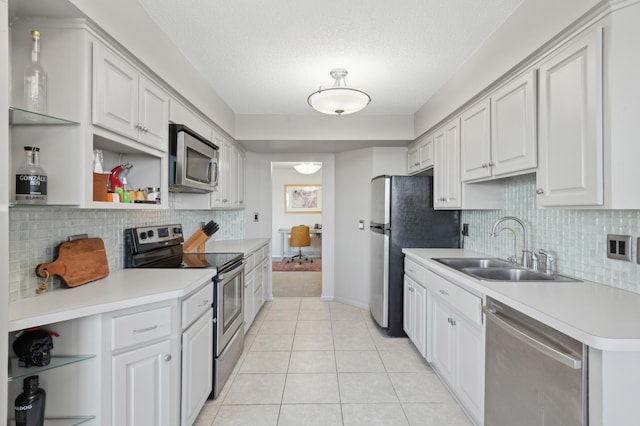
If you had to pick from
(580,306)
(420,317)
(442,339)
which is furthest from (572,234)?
(420,317)

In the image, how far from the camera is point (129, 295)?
A: 4.52 ft

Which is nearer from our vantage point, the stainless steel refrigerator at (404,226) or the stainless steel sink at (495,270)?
the stainless steel sink at (495,270)

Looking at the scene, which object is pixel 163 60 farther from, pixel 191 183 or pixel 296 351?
pixel 296 351

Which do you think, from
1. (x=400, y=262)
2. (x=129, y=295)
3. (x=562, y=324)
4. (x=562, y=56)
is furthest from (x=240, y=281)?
(x=562, y=56)

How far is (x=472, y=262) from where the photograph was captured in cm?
240

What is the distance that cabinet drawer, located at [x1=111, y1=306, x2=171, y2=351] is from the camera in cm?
131

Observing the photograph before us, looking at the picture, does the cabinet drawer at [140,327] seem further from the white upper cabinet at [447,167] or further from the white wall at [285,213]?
the white wall at [285,213]

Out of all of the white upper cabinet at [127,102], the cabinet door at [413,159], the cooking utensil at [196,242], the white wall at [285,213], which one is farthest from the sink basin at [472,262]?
the white wall at [285,213]

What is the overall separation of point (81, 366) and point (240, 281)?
142cm

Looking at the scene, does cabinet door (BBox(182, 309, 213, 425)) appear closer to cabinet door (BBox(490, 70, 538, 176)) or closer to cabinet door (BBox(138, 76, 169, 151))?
cabinet door (BBox(138, 76, 169, 151))

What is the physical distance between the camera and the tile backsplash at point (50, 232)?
1.33 m

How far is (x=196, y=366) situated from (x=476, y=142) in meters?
2.35

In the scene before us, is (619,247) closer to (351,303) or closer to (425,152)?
(425,152)

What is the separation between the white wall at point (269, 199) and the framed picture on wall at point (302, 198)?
3.36 metres
